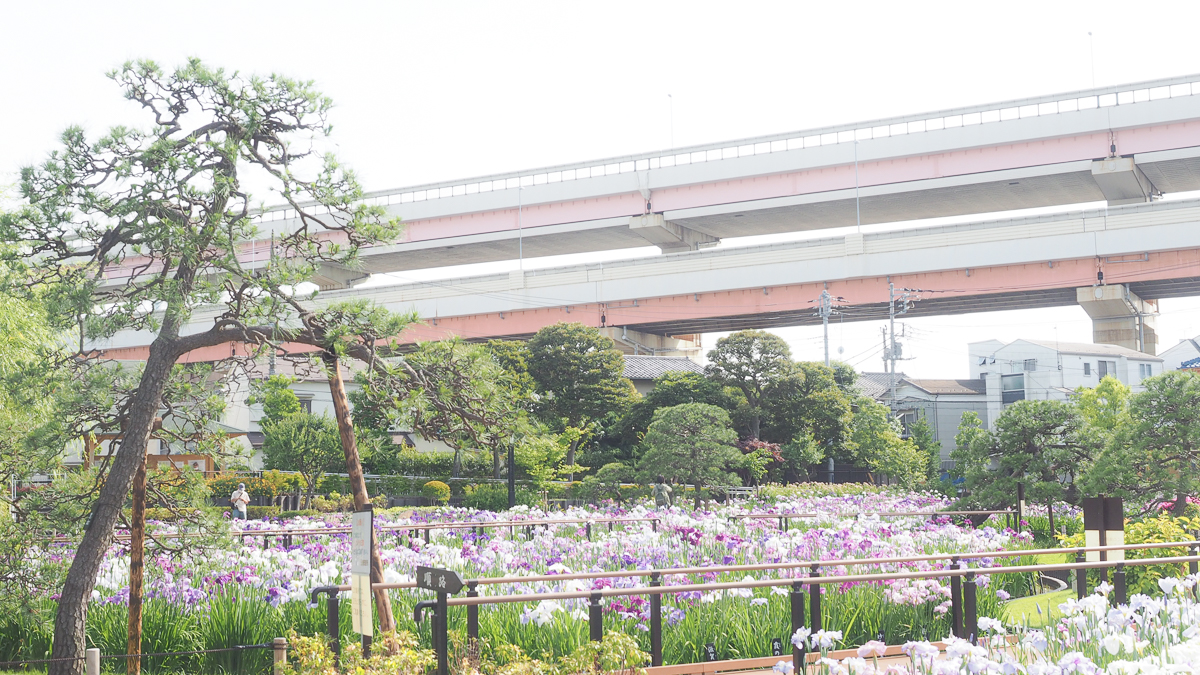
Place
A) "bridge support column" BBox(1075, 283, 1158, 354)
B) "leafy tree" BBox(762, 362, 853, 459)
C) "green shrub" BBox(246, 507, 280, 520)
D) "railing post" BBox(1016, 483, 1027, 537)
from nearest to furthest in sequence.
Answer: "railing post" BBox(1016, 483, 1027, 537)
"green shrub" BBox(246, 507, 280, 520)
"leafy tree" BBox(762, 362, 853, 459)
"bridge support column" BBox(1075, 283, 1158, 354)

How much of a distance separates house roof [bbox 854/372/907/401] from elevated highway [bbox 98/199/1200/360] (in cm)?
314

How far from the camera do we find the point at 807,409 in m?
28.7

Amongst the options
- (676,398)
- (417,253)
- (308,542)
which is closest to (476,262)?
(417,253)

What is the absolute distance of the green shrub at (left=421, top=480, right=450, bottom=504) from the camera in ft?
81.3

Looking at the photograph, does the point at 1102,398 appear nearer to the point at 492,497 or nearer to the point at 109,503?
the point at 492,497

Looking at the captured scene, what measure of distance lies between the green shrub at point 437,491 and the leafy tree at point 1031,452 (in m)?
14.0

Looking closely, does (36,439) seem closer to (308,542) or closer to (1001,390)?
(308,542)

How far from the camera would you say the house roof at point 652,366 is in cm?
3638

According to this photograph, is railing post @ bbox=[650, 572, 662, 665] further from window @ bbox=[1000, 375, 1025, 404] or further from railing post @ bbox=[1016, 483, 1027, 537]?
window @ bbox=[1000, 375, 1025, 404]

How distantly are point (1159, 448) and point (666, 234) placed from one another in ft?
112

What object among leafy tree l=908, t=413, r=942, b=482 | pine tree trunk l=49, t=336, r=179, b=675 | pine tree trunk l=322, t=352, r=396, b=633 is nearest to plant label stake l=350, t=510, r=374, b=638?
pine tree trunk l=322, t=352, r=396, b=633

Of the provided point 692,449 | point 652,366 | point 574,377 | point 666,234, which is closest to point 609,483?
point 692,449

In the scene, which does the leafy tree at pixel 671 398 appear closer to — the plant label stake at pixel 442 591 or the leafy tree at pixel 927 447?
the leafy tree at pixel 927 447

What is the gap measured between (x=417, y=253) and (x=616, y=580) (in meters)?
42.1
